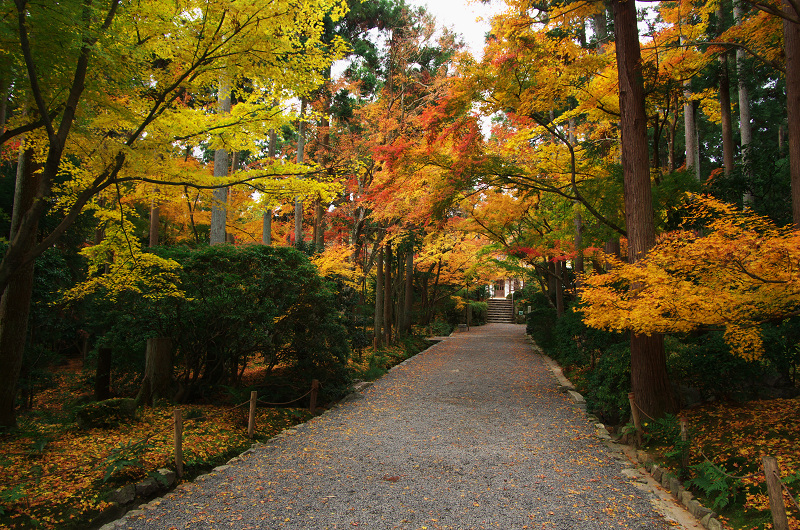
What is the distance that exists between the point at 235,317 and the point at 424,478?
3.59 metres

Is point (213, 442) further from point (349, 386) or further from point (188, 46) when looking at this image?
point (188, 46)

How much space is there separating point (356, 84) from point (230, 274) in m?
11.0

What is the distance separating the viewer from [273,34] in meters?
4.86

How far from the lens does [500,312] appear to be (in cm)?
3800

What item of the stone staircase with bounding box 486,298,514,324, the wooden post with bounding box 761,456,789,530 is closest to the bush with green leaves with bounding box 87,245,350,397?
the wooden post with bounding box 761,456,789,530

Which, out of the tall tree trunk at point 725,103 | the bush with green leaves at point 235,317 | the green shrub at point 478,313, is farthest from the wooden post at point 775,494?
the green shrub at point 478,313

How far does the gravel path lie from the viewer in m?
3.67

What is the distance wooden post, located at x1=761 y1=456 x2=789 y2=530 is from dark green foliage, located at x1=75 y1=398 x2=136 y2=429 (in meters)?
6.74

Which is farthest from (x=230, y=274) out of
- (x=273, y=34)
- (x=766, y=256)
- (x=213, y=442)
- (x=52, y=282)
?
(x=766, y=256)

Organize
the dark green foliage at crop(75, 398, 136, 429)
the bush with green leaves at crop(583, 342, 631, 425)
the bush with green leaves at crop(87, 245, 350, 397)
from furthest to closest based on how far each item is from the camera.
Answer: the bush with green leaves at crop(87, 245, 350, 397)
the bush with green leaves at crop(583, 342, 631, 425)
the dark green foliage at crop(75, 398, 136, 429)

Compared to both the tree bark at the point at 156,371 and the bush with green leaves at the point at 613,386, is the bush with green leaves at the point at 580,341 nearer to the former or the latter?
the bush with green leaves at the point at 613,386

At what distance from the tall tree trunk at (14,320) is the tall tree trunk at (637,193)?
7742 mm

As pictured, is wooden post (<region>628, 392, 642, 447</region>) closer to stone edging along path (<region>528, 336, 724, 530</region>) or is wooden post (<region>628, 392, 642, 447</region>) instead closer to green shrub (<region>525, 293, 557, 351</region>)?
stone edging along path (<region>528, 336, 724, 530</region>)

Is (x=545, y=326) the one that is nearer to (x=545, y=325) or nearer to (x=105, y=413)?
(x=545, y=325)
